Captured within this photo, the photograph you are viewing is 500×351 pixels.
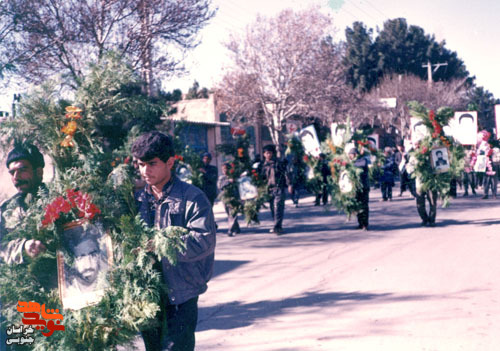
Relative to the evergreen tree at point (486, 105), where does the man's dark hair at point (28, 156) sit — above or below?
below

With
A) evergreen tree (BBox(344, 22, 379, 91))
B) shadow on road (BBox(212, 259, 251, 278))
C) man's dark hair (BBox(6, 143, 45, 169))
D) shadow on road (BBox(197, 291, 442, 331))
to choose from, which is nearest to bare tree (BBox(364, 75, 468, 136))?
evergreen tree (BBox(344, 22, 379, 91))

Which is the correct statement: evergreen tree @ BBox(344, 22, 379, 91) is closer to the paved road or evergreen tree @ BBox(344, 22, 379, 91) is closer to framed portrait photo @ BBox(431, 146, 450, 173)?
framed portrait photo @ BBox(431, 146, 450, 173)

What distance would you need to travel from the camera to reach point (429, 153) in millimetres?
11547

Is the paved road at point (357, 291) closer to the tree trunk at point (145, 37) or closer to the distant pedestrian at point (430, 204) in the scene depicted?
the distant pedestrian at point (430, 204)

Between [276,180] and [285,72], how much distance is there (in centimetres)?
1451

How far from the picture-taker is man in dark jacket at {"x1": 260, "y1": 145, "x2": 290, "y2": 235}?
453 inches

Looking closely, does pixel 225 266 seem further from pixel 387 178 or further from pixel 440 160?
pixel 387 178

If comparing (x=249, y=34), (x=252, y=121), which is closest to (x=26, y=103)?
(x=249, y=34)

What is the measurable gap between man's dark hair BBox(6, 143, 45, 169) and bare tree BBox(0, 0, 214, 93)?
948 cm

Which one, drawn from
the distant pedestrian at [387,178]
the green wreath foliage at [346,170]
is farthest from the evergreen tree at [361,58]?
the green wreath foliage at [346,170]

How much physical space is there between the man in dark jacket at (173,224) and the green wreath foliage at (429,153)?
9.10 m

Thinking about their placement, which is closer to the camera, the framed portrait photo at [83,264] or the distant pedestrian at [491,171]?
the framed portrait photo at [83,264]

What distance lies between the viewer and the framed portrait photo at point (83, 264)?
9.41 feet

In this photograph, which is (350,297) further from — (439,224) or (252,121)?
(252,121)
